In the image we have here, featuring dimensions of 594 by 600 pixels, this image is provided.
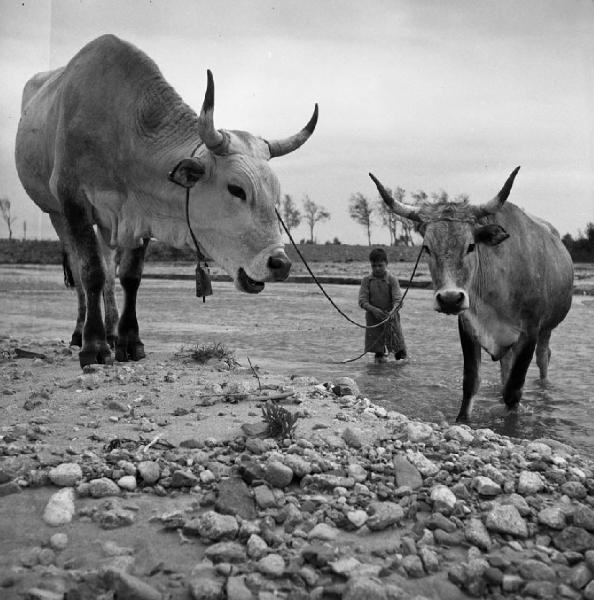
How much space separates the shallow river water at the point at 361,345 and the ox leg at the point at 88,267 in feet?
6.65

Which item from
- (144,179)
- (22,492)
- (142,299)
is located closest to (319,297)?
(142,299)

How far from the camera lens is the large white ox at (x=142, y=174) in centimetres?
Answer: 476

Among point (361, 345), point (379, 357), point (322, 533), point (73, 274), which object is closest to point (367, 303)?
point (379, 357)

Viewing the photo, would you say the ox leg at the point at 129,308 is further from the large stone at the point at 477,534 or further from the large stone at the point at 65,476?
the large stone at the point at 477,534

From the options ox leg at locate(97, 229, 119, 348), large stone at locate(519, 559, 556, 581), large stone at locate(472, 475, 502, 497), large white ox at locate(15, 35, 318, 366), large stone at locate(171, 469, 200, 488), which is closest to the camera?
large stone at locate(519, 559, 556, 581)

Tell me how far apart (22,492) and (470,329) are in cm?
403

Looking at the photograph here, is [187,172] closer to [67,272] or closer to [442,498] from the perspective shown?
[442,498]

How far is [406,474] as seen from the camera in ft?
11.0

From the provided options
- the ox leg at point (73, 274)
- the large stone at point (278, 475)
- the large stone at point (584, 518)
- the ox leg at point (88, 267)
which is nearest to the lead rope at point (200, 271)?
the ox leg at point (88, 267)

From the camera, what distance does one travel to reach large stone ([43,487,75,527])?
9.18 ft

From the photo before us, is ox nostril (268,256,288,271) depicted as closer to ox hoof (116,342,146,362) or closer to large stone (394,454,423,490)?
large stone (394,454,423,490)

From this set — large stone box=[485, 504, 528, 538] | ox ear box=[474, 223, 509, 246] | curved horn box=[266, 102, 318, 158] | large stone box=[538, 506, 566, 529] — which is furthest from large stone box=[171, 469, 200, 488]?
ox ear box=[474, 223, 509, 246]

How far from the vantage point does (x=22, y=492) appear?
305 cm

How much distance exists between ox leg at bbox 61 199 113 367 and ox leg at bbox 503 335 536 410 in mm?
3555
